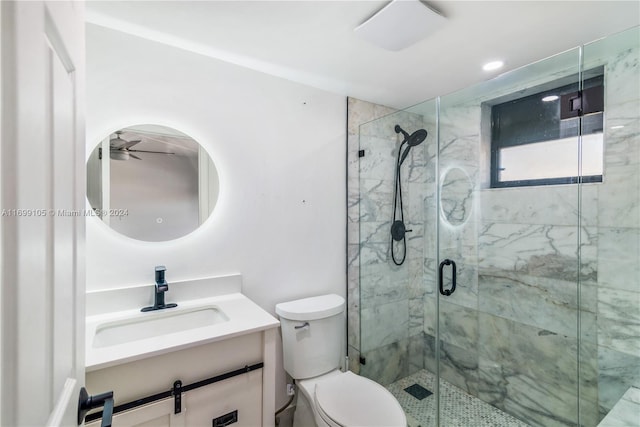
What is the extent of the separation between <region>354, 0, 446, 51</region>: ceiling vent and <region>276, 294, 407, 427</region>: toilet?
1.47 m

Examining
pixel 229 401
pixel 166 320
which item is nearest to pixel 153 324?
pixel 166 320

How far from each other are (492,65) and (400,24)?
2.76 ft

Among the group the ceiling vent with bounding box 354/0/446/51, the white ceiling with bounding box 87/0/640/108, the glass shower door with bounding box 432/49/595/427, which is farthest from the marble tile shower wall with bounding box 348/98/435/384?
the ceiling vent with bounding box 354/0/446/51

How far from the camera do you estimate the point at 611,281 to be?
5.41ft

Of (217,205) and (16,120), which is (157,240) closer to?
(217,205)

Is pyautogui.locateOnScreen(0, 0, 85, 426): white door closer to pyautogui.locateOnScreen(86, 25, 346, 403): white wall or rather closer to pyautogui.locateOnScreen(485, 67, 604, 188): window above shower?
pyautogui.locateOnScreen(86, 25, 346, 403): white wall

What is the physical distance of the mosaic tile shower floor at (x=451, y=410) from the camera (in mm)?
1987

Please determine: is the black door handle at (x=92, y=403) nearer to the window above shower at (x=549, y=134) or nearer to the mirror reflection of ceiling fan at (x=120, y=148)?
the mirror reflection of ceiling fan at (x=120, y=148)

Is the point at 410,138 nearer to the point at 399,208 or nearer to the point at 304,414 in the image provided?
the point at 399,208

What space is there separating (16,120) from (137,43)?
1.49 meters

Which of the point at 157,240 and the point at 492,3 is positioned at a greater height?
the point at 492,3

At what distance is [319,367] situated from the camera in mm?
1749

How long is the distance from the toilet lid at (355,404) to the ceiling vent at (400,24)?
1774 millimetres

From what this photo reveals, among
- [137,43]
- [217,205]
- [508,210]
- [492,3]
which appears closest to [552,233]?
[508,210]
